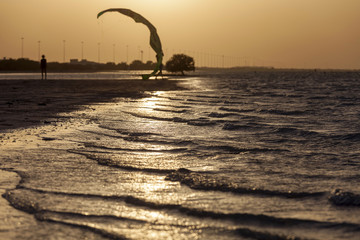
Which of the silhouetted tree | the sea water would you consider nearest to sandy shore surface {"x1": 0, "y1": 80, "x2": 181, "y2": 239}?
the sea water

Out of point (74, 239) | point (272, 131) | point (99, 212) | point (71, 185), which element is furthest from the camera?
point (272, 131)

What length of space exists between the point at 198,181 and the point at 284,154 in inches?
128

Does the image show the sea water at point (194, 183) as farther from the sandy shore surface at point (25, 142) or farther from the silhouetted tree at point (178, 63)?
the silhouetted tree at point (178, 63)

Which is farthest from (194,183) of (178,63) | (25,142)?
(178,63)

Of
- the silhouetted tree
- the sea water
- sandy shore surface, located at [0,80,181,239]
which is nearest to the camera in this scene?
sandy shore surface, located at [0,80,181,239]

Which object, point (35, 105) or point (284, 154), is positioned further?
point (35, 105)

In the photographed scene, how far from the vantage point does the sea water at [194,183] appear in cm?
507

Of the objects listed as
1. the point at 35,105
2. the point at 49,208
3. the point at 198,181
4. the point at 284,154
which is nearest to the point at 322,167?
the point at 284,154

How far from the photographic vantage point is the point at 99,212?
18.0ft

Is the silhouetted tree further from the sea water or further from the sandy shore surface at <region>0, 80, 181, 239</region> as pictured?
the sea water

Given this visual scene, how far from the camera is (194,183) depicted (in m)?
7.02

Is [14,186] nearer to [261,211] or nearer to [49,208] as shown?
[49,208]

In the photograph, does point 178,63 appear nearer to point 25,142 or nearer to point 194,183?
point 25,142

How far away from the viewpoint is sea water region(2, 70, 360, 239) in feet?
16.6
